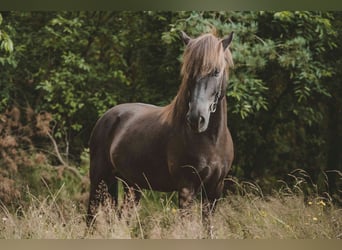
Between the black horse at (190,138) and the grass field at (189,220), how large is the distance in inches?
5.5

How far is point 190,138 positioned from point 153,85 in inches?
39.5

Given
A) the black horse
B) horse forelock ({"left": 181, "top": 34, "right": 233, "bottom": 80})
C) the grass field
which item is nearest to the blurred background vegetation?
the grass field

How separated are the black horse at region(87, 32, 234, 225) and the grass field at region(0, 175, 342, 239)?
0.14 m

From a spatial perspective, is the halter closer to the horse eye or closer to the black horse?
the black horse

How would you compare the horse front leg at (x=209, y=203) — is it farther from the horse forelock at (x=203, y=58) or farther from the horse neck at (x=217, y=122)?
the horse forelock at (x=203, y=58)

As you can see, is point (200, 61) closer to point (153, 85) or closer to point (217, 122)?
point (217, 122)

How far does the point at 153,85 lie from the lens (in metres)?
4.96

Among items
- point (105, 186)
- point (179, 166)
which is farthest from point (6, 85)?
point (179, 166)

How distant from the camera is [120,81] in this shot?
16.6ft

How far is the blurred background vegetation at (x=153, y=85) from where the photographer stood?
4805 millimetres

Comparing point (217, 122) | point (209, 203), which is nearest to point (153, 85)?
point (217, 122)

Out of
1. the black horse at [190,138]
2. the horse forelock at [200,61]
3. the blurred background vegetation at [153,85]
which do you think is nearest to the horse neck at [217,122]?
the black horse at [190,138]

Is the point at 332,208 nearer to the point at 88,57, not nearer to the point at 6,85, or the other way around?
the point at 88,57

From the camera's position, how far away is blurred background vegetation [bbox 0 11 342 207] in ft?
15.8
